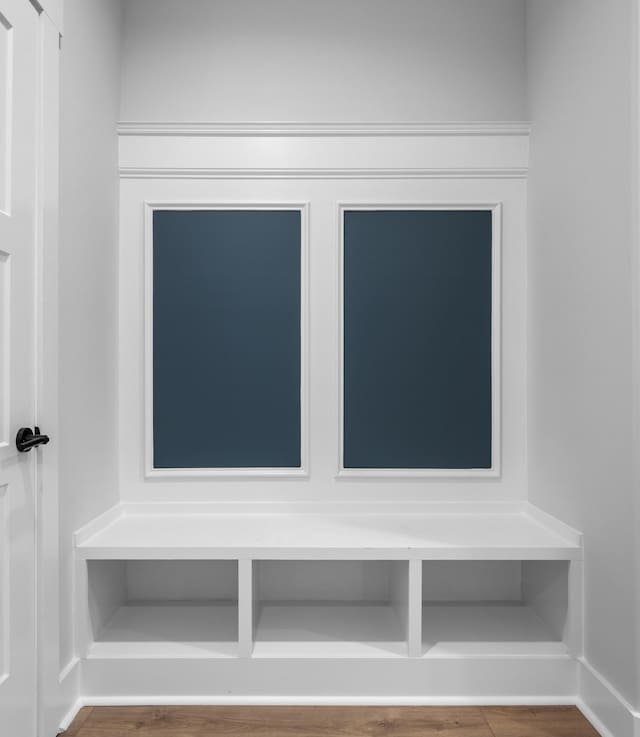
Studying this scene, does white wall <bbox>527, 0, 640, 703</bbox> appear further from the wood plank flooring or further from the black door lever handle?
the black door lever handle

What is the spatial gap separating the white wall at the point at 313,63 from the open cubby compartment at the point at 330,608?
1.80 meters

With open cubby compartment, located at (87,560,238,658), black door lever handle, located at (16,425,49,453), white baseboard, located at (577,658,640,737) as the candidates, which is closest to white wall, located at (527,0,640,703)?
white baseboard, located at (577,658,640,737)

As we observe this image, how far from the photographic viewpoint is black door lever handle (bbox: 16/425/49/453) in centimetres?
164

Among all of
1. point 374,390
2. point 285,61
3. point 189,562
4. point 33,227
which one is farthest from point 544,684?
point 285,61

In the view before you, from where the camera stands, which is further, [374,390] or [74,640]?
[374,390]

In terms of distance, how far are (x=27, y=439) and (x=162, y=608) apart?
1.10 meters

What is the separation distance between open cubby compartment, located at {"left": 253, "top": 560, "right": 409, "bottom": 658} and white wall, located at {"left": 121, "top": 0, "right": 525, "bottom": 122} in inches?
71.0

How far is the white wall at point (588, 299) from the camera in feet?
5.84

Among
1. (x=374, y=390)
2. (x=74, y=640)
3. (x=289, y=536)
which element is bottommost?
(x=74, y=640)

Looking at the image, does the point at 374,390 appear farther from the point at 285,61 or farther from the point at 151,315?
the point at 285,61

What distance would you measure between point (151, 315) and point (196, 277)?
0.24 metres

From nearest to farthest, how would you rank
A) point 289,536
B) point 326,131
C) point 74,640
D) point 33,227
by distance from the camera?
point 33,227 → point 74,640 → point 289,536 → point 326,131

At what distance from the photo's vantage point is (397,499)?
2494 mm

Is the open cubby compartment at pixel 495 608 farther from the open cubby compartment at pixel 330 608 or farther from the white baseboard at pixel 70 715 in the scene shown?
the white baseboard at pixel 70 715
